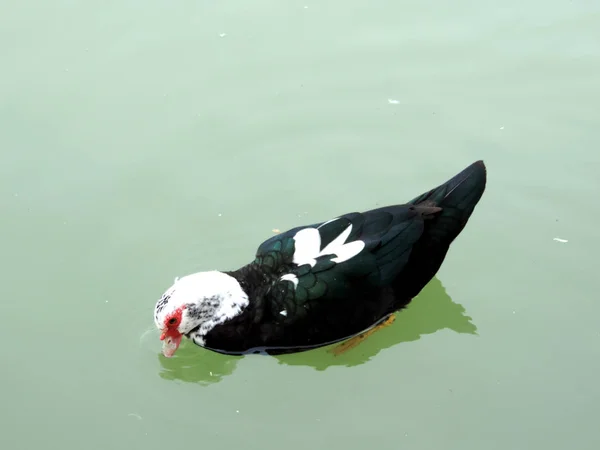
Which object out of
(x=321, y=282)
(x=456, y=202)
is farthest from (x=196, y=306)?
(x=456, y=202)

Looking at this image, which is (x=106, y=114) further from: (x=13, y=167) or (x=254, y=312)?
(x=254, y=312)

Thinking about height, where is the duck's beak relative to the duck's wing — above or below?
below

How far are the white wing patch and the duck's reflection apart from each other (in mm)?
586

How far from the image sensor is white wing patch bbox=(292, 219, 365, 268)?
4832 mm

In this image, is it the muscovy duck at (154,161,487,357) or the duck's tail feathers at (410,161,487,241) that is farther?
the duck's tail feathers at (410,161,487,241)

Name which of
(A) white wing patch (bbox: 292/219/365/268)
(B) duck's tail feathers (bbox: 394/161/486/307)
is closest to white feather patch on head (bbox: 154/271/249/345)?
(A) white wing patch (bbox: 292/219/365/268)

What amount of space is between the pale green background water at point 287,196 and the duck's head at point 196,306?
300 mm

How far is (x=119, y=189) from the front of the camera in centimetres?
603

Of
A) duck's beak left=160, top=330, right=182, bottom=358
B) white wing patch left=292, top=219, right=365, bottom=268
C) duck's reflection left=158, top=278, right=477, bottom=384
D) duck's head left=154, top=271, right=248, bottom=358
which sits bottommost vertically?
duck's reflection left=158, top=278, right=477, bottom=384

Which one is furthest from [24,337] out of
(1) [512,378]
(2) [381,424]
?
(1) [512,378]

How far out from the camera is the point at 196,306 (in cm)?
475

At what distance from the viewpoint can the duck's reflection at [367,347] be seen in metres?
5.03

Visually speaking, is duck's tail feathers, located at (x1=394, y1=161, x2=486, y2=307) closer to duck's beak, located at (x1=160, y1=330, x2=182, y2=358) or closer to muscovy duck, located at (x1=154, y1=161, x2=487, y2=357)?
muscovy duck, located at (x1=154, y1=161, x2=487, y2=357)

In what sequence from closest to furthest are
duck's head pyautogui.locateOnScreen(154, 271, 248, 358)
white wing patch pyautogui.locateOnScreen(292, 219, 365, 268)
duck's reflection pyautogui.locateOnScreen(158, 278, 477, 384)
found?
duck's head pyautogui.locateOnScreen(154, 271, 248, 358) → white wing patch pyautogui.locateOnScreen(292, 219, 365, 268) → duck's reflection pyautogui.locateOnScreen(158, 278, 477, 384)
